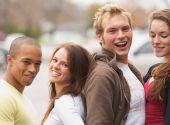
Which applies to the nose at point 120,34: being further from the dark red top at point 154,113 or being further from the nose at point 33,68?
the nose at point 33,68

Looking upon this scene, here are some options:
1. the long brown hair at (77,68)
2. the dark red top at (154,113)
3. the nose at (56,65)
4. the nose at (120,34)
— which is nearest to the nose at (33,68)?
the nose at (56,65)

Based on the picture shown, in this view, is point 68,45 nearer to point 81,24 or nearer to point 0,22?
point 0,22

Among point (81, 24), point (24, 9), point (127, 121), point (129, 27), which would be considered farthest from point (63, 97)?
point (81, 24)

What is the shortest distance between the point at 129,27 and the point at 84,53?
438 mm

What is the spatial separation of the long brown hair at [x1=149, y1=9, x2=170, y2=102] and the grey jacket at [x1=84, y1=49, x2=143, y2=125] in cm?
20

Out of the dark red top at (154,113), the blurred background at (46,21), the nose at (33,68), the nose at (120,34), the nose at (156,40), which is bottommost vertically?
the blurred background at (46,21)

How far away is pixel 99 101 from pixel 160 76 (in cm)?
55

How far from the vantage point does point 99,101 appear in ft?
12.6

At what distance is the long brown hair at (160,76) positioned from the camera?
A: 4.09 m

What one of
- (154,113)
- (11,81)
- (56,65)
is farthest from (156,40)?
(11,81)

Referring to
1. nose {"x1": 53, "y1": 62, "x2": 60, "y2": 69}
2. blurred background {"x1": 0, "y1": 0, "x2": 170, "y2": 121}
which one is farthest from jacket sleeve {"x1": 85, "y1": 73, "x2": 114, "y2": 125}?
blurred background {"x1": 0, "y1": 0, "x2": 170, "y2": 121}

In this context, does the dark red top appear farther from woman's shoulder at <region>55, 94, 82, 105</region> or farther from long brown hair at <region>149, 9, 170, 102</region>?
woman's shoulder at <region>55, 94, 82, 105</region>

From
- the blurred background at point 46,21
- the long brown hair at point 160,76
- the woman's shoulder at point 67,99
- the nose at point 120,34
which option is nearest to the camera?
the woman's shoulder at point 67,99

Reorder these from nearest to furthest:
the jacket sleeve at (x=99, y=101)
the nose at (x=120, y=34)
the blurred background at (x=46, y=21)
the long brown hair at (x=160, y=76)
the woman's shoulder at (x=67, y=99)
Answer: the jacket sleeve at (x=99, y=101)
the woman's shoulder at (x=67, y=99)
the long brown hair at (x=160, y=76)
the nose at (x=120, y=34)
the blurred background at (x=46, y=21)
